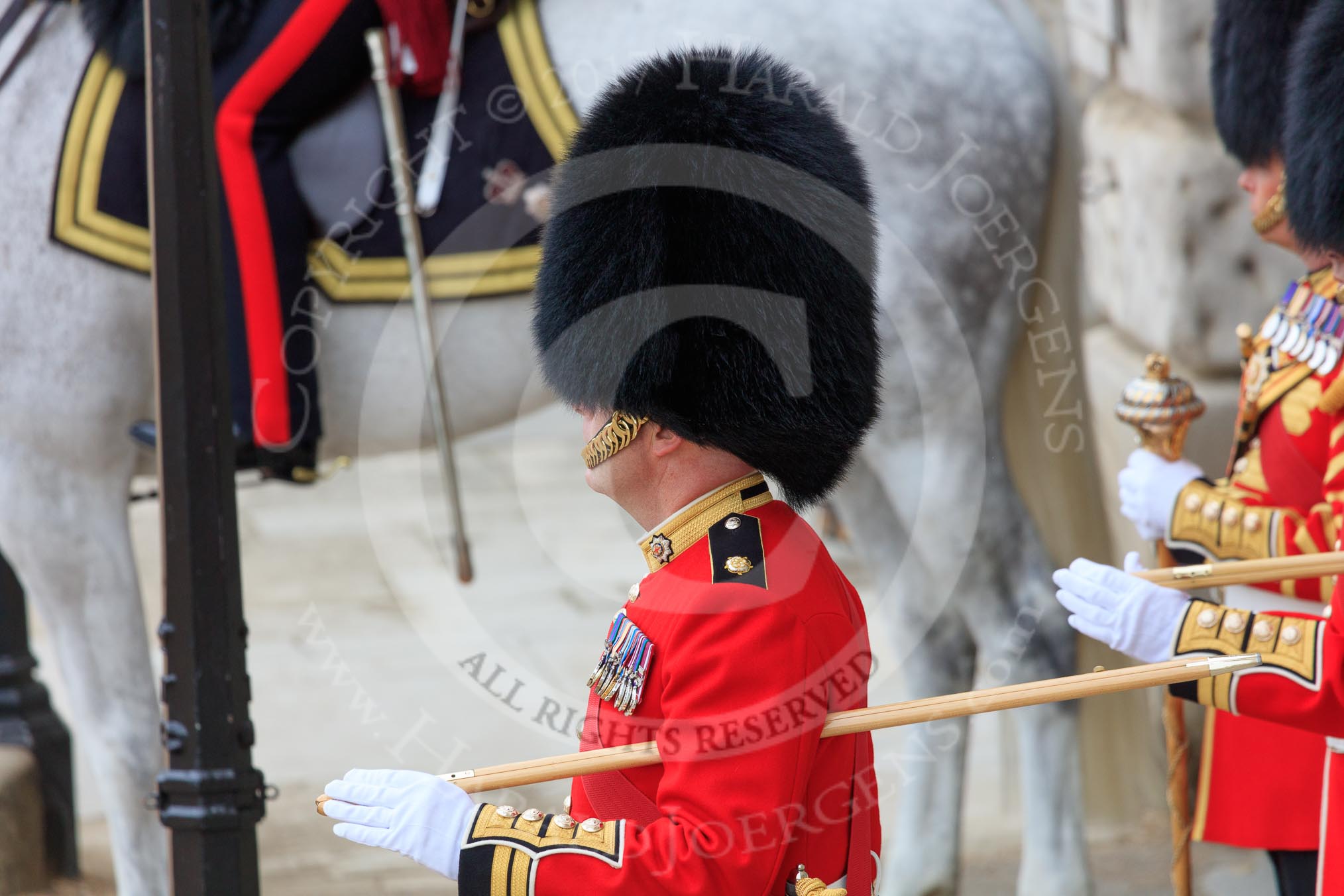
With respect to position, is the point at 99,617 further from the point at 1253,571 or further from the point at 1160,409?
the point at 1253,571

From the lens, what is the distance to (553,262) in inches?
62.3

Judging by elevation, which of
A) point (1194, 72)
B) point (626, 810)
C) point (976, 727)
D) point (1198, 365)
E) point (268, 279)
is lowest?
point (976, 727)

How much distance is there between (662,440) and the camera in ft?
4.57

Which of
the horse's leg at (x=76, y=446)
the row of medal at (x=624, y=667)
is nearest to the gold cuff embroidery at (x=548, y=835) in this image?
the row of medal at (x=624, y=667)

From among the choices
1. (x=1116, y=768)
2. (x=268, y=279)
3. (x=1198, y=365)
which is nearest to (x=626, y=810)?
(x=268, y=279)

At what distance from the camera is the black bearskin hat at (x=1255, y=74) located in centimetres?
229

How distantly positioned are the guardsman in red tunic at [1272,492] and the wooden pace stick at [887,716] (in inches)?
23.9

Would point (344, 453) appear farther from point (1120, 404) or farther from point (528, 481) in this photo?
point (528, 481)

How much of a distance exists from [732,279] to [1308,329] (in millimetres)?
979

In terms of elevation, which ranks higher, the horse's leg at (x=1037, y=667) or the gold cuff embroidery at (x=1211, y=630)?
the gold cuff embroidery at (x=1211, y=630)

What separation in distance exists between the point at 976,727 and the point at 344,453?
2000 millimetres

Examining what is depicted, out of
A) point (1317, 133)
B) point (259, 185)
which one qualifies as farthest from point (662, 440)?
point (259, 185)

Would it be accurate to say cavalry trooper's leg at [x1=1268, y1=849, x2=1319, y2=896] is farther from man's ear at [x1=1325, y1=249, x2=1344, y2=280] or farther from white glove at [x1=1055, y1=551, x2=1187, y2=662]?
man's ear at [x1=1325, y1=249, x2=1344, y2=280]

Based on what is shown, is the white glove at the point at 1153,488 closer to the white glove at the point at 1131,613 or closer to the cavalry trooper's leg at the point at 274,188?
the white glove at the point at 1131,613
